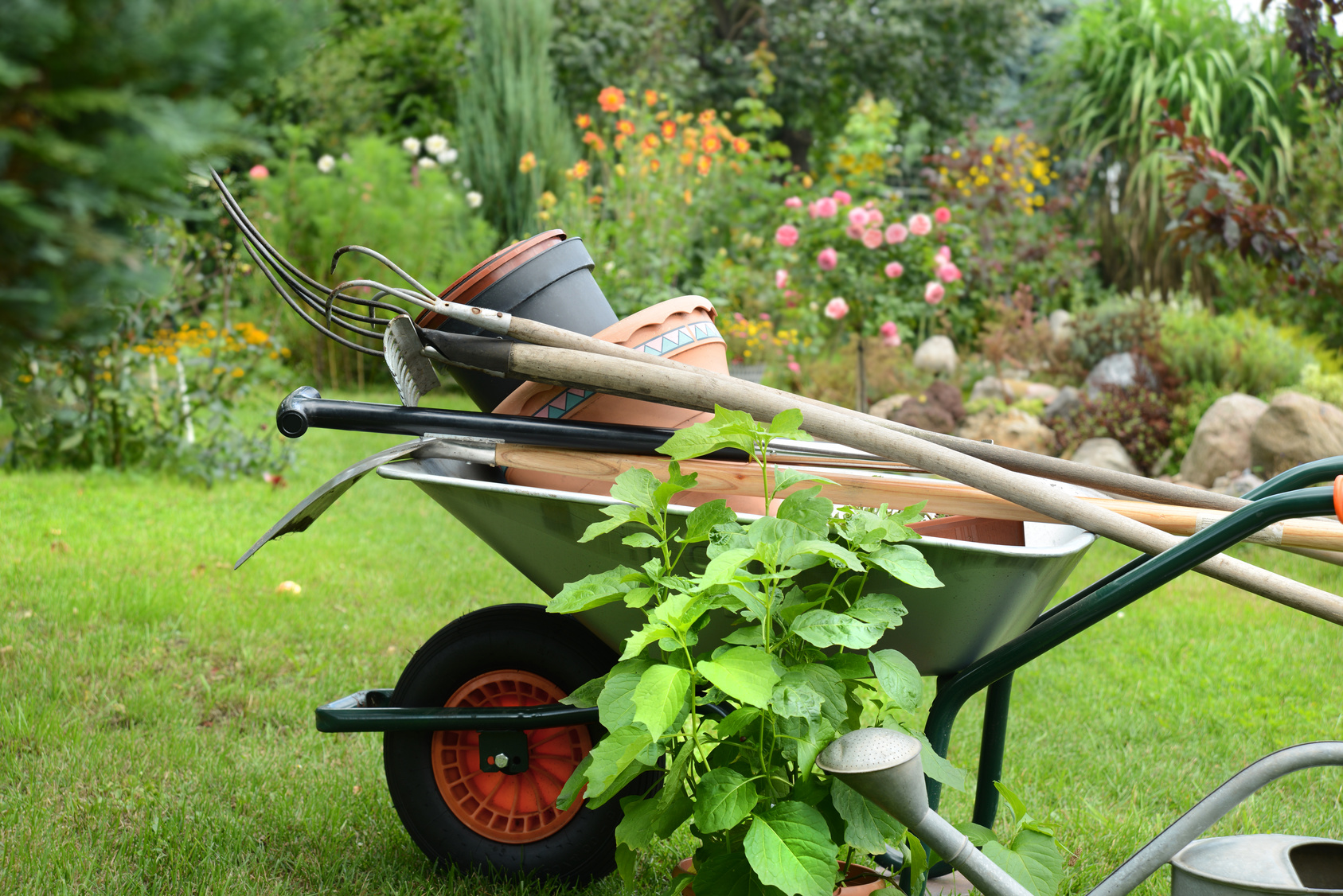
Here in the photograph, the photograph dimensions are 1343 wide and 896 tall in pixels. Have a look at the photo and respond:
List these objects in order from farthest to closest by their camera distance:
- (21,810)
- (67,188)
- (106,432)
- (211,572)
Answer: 1. (106,432)
2. (211,572)
3. (21,810)
4. (67,188)

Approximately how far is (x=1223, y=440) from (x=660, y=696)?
3.97 metres

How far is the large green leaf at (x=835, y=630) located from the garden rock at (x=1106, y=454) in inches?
148

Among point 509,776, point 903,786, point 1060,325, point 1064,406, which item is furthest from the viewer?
point 1060,325

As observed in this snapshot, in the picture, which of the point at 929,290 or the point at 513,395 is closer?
the point at 513,395

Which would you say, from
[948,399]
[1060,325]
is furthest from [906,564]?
[1060,325]

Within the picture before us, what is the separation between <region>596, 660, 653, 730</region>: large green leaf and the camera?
43.1 inches

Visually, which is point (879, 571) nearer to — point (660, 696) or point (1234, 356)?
point (660, 696)

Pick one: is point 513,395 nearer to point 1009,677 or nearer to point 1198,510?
point 1009,677

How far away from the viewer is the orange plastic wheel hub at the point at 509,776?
1509mm

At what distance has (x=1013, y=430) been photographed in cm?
468

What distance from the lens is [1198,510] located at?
1.30 metres

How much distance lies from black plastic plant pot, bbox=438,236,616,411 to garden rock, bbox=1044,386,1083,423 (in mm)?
4036

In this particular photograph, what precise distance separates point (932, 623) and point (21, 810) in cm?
160

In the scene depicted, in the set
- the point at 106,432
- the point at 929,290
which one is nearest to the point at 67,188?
the point at 106,432
